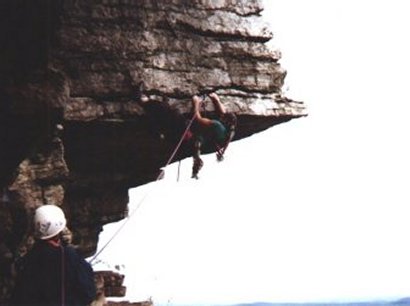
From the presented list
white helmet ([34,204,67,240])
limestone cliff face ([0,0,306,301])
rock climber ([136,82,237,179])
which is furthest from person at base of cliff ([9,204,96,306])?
rock climber ([136,82,237,179])

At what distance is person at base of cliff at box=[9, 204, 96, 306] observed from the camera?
7.21 meters

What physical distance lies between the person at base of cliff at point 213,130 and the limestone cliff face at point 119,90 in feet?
0.72

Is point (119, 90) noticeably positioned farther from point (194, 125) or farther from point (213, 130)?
point (213, 130)

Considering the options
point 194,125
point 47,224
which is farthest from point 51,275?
point 194,125

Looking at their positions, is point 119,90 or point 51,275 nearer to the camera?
point 51,275

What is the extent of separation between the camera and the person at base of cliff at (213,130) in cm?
1231

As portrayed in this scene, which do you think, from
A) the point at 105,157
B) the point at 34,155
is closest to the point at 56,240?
the point at 34,155

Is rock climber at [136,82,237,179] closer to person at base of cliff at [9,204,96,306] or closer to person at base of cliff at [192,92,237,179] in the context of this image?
person at base of cliff at [192,92,237,179]

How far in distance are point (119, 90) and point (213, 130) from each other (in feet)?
5.67

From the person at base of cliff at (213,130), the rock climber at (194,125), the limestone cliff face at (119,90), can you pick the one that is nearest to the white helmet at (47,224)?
the limestone cliff face at (119,90)

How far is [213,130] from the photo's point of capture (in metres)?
12.4

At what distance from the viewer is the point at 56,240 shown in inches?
294

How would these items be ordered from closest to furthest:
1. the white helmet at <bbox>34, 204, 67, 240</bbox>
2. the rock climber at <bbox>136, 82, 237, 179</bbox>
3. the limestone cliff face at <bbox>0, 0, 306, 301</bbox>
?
1. the white helmet at <bbox>34, 204, 67, 240</bbox>
2. the limestone cliff face at <bbox>0, 0, 306, 301</bbox>
3. the rock climber at <bbox>136, 82, 237, 179</bbox>

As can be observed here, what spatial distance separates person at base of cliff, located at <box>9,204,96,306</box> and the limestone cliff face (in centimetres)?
202
